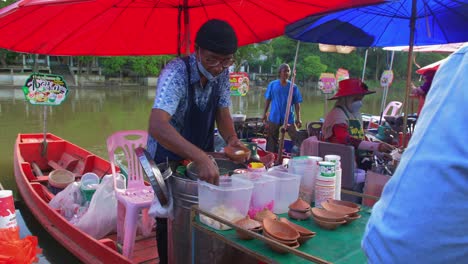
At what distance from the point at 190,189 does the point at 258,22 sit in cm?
229

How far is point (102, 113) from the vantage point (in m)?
16.5

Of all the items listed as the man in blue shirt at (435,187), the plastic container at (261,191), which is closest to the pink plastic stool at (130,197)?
the plastic container at (261,191)

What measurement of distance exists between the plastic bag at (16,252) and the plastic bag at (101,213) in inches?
50.9

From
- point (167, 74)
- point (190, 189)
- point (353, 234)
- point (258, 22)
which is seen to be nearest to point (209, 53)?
point (167, 74)

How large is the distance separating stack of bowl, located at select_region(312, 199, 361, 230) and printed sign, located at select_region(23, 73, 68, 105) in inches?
204

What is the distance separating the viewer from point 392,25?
4.59 metres

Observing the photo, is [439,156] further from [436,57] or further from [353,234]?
[436,57]

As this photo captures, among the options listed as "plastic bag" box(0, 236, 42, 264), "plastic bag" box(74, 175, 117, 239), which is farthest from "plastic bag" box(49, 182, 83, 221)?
"plastic bag" box(0, 236, 42, 264)

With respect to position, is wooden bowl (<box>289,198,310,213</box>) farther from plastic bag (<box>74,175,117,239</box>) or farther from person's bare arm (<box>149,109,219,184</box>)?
plastic bag (<box>74,175,117,239</box>)

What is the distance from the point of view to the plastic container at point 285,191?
187cm

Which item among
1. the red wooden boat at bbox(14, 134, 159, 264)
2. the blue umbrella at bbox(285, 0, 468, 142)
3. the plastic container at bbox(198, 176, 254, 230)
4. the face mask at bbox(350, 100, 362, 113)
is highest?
the blue umbrella at bbox(285, 0, 468, 142)

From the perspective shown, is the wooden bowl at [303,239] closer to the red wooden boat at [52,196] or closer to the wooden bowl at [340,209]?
the wooden bowl at [340,209]

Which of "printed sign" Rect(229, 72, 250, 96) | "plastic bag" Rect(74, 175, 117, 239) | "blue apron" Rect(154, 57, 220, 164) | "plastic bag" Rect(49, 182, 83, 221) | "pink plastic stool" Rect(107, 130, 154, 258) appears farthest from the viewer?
"printed sign" Rect(229, 72, 250, 96)

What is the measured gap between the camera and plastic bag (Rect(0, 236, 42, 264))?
6.75 ft
